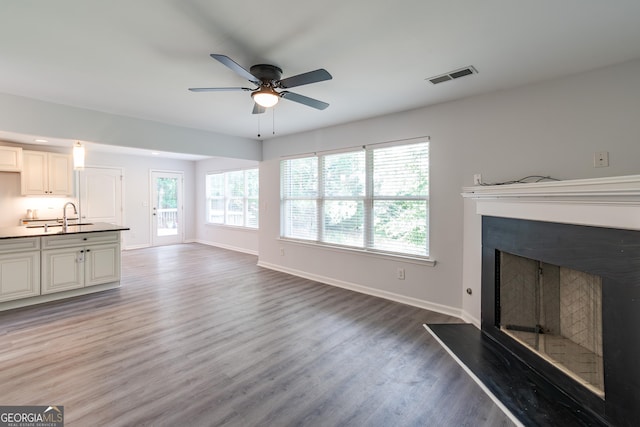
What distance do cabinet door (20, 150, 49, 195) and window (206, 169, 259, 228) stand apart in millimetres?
3527

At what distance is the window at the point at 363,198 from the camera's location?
370 cm

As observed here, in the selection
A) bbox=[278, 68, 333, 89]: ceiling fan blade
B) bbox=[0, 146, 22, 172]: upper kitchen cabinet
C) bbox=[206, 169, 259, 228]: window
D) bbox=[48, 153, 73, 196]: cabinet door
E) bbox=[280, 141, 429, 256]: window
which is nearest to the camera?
bbox=[278, 68, 333, 89]: ceiling fan blade

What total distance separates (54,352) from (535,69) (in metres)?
5.00

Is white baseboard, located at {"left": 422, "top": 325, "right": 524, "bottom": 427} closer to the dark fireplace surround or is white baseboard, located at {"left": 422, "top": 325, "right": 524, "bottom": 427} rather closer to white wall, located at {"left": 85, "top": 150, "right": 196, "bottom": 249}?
the dark fireplace surround

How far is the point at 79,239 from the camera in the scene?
13.1 ft

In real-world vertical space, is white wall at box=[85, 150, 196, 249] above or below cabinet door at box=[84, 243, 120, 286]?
above

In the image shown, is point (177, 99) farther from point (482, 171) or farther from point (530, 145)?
point (530, 145)

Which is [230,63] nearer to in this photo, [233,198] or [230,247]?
[233,198]

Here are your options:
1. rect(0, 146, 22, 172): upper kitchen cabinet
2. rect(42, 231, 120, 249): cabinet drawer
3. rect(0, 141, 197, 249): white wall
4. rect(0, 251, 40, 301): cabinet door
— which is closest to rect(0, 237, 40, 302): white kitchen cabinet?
rect(0, 251, 40, 301): cabinet door

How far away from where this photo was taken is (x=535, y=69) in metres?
2.50

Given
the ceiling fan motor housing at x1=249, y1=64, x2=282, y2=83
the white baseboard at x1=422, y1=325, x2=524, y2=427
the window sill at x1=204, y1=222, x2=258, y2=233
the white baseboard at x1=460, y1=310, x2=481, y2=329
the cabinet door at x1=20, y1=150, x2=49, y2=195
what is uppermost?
the ceiling fan motor housing at x1=249, y1=64, x2=282, y2=83

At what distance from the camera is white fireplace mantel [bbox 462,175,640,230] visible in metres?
1.55

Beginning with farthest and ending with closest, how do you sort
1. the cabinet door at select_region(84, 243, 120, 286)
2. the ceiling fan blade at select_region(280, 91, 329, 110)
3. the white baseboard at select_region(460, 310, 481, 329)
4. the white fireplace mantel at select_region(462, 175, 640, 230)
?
the cabinet door at select_region(84, 243, 120, 286) < the white baseboard at select_region(460, 310, 481, 329) < the ceiling fan blade at select_region(280, 91, 329, 110) < the white fireplace mantel at select_region(462, 175, 640, 230)

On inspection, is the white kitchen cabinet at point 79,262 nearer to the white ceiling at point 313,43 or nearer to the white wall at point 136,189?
the white ceiling at point 313,43
